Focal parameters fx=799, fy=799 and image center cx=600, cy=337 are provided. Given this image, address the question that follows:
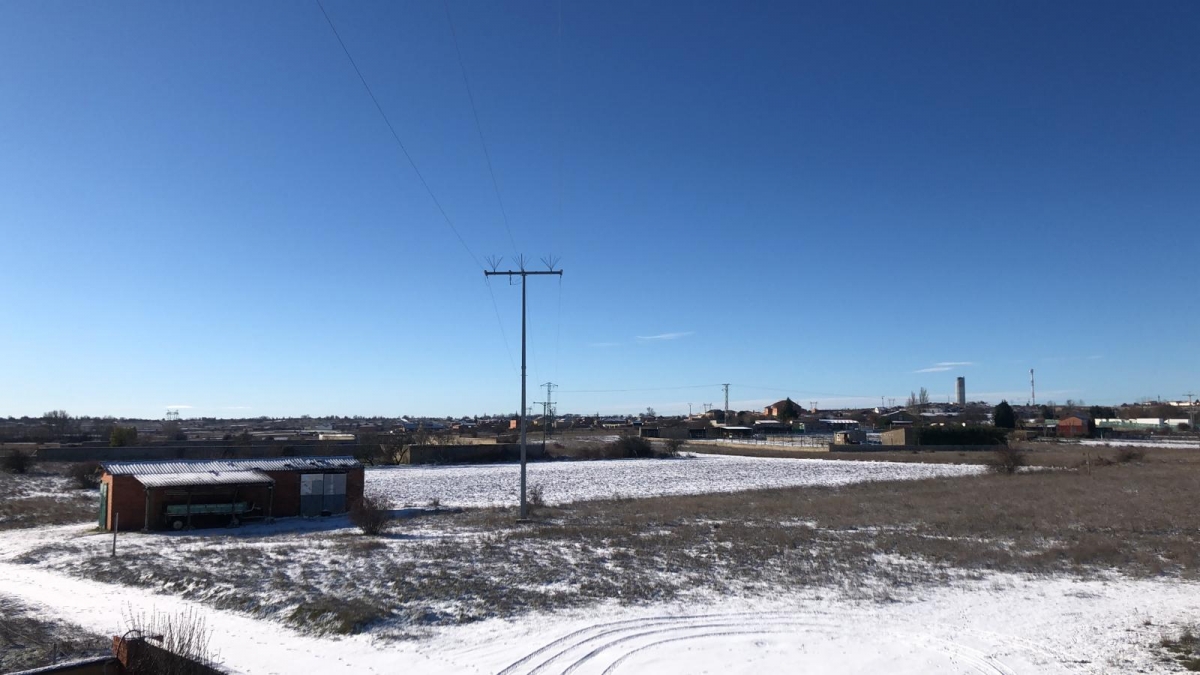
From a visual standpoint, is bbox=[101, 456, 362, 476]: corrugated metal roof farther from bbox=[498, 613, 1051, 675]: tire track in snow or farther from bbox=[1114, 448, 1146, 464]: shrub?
bbox=[1114, 448, 1146, 464]: shrub

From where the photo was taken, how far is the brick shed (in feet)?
99.2

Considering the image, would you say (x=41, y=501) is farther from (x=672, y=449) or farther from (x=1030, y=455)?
(x=1030, y=455)

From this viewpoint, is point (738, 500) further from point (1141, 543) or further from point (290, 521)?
point (290, 521)

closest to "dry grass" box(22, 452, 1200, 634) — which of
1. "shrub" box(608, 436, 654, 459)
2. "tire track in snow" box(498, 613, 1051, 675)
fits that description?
"tire track in snow" box(498, 613, 1051, 675)

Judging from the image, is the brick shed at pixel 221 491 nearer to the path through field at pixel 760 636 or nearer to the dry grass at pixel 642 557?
the dry grass at pixel 642 557

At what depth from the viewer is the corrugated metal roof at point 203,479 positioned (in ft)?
99.6

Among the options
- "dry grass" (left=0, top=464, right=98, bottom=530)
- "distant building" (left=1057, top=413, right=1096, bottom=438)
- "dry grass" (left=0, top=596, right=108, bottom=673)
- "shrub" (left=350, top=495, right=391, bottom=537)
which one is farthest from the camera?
"distant building" (left=1057, top=413, right=1096, bottom=438)

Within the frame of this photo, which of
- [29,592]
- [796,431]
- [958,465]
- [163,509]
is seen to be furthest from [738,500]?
[796,431]

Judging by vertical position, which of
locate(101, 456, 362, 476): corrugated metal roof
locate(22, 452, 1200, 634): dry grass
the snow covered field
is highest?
locate(101, 456, 362, 476): corrugated metal roof

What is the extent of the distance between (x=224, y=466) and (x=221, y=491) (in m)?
2.88

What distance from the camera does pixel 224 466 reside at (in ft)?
113

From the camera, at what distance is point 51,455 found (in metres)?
67.1

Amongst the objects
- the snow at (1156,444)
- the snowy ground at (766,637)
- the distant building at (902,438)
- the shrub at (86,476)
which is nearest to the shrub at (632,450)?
the distant building at (902,438)

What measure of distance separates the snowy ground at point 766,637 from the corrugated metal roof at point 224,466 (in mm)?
14749
